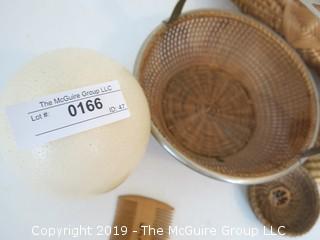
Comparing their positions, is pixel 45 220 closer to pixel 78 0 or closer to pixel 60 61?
pixel 60 61

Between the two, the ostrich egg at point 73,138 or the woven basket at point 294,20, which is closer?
the ostrich egg at point 73,138

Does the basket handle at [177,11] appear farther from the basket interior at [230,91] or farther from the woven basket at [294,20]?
the woven basket at [294,20]

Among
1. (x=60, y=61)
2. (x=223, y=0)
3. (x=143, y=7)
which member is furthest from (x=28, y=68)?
(x=223, y=0)

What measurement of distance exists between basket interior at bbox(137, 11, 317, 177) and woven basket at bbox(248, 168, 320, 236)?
0.04m

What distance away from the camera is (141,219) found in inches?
15.8

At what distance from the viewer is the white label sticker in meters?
0.27

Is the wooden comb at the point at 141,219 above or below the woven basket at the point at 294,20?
below

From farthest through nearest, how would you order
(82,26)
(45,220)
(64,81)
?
1. (82,26)
2. (45,220)
3. (64,81)

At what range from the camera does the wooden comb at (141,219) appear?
395 millimetres

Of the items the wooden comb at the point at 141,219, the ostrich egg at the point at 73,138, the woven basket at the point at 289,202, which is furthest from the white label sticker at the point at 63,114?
the woven basket at the point at 289,202

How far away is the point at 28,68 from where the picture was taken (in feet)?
0.95

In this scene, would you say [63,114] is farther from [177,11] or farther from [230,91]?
[230,91]

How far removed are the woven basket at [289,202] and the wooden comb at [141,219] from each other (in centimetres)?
14

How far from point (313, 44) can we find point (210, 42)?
168mm
